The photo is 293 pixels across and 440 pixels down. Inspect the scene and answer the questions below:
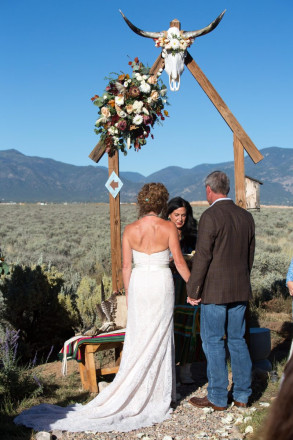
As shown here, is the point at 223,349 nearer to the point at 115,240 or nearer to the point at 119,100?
the point at 115,240

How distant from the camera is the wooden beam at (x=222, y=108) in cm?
574

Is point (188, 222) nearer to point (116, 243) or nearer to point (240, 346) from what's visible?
point (116, 243)

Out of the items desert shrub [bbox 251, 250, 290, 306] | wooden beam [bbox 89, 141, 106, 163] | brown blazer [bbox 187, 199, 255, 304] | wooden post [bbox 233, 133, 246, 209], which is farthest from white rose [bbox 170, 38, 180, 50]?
desert shrub [bbox 251, 250, 290, 306]

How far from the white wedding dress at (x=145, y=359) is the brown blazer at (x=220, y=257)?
30 centimetres

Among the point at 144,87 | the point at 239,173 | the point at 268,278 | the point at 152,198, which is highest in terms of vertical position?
the point at 144,87

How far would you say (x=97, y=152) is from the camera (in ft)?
19.2

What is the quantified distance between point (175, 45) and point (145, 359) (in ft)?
10.8

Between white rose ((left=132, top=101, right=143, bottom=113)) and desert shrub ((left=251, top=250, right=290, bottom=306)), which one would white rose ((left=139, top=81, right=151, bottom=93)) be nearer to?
white rose ((left=132, top=101, right=143, bottom=113))

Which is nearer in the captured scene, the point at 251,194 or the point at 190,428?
the point at 190,428

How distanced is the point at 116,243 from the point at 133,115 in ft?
4.99

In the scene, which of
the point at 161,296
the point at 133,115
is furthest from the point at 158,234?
the point at 133,115

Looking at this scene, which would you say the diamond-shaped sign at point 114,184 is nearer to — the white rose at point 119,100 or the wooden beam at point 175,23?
the white rose at point 119,100

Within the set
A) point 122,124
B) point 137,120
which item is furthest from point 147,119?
point 122,124

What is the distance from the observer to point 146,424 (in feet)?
14.1
